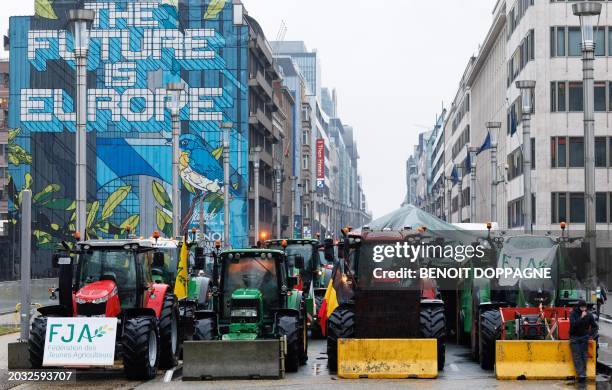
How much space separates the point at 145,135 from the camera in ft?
331

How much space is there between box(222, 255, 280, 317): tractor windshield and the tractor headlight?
1.15 feet

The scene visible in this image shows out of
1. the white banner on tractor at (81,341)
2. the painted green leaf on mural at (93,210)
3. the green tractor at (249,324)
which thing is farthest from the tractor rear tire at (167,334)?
the painted green leaf on mural at (93,210)

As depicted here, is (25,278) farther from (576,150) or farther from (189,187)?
(189,187)

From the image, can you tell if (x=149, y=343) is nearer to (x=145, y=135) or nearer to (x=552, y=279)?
(x=552, y=279)

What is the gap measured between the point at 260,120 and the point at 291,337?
281 feet

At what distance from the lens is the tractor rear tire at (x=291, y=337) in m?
21.2

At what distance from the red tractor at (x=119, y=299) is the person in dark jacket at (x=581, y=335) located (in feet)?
23.9

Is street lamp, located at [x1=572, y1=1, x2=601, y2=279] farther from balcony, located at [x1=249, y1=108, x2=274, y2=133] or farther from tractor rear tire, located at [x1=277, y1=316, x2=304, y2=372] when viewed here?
balcony, located at [x1=249, y1=108, x2=274, y2=133]

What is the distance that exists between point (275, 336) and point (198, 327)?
1442mm

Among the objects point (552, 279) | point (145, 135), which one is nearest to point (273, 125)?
point (145, 135)

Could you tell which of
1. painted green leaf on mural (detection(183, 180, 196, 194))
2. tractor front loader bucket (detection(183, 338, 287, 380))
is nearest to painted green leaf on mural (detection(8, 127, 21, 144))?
painted green leaf on mural (detection(183, 180, 196, 194))

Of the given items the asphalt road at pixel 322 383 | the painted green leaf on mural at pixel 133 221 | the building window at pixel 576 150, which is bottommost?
the asphalt road at pixel 322 383

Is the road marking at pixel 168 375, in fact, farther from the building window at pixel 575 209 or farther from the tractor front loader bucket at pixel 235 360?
the building window at pixel 575 209

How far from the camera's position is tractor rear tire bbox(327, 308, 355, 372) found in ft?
70.6
